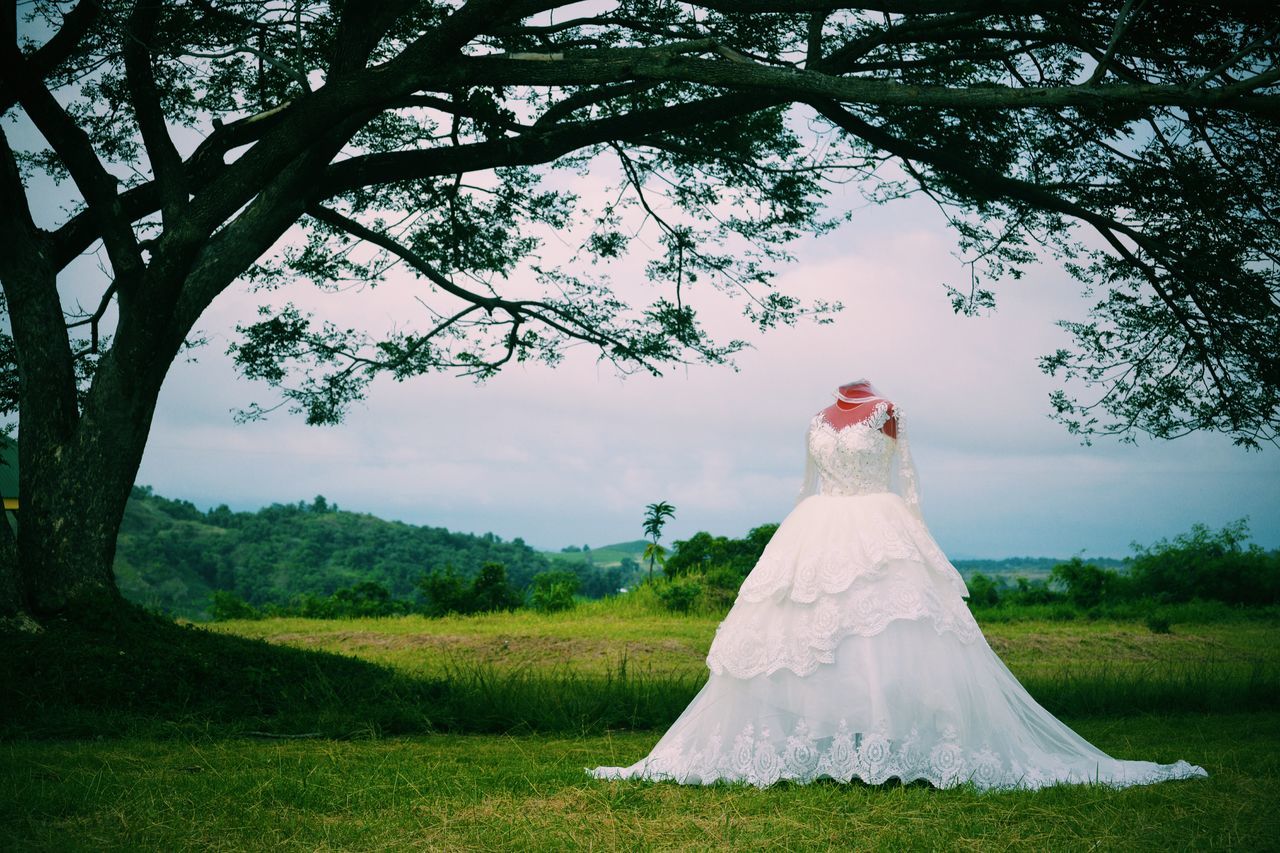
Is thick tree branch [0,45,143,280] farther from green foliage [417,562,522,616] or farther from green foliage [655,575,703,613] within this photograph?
green foliage [655,575,703,613]

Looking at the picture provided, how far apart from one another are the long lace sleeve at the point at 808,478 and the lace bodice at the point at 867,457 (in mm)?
143

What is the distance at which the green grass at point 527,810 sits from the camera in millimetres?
4852

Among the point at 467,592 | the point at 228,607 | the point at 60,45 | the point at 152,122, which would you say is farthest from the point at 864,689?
the point at 228,607

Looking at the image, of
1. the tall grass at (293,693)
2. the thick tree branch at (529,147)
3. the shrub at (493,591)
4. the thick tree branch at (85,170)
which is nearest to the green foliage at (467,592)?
the shrub at (493,591)

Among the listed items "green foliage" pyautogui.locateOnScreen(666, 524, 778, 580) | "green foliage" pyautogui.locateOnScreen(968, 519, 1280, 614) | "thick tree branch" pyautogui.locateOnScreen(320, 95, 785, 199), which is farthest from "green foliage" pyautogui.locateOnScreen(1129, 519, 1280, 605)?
"thick tree branch" pyautogui.locateOnScreen(320, 95, 785, 199)

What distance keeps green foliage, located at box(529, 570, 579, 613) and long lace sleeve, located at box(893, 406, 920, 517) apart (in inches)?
541

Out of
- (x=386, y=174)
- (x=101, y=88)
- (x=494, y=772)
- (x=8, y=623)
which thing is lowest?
(x=494, y=772)

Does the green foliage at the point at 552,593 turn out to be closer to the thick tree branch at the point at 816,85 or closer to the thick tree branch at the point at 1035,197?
the thick tree branch at the point at 1035,197

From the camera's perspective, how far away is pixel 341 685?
30.4ft

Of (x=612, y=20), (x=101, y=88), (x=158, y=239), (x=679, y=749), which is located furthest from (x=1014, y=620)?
(x=101, y=88)

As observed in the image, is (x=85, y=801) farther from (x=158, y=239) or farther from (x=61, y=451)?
(x=158, y=239)

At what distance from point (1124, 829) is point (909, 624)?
1545 mm

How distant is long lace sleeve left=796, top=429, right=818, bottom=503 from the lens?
7.00 meters

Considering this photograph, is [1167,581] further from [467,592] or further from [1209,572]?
[467,592]
